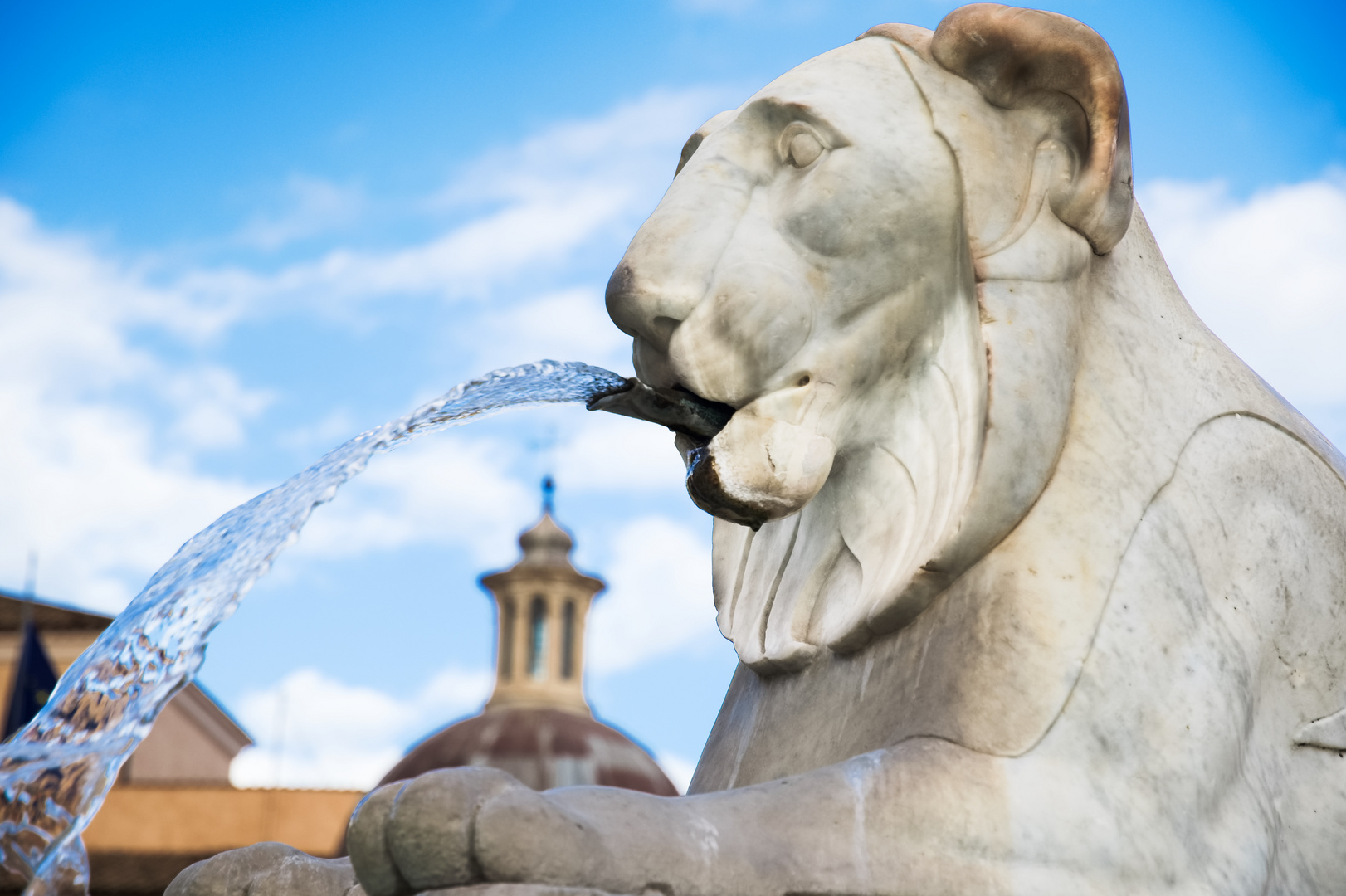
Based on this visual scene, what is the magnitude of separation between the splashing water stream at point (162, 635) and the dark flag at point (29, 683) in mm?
21148

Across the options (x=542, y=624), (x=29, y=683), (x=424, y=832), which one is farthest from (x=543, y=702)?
(x=424, y=832)

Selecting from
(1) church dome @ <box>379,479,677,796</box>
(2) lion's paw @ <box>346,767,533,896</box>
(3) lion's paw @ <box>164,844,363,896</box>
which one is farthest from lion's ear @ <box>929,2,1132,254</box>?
(1) church dome @ <box>379,479,677,796</box>

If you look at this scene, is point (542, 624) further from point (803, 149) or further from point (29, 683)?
point (803, 149)

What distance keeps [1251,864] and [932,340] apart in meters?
0.94

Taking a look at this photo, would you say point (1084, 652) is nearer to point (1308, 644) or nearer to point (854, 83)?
point (1308, 644)

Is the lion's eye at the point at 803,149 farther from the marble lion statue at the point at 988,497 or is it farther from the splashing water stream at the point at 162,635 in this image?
the splashing water stream at the point at 162,635

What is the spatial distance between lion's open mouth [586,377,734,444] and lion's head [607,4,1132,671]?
4 cm

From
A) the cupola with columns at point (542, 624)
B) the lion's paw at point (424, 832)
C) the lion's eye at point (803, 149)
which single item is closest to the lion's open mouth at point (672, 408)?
the lion's eye at point (803, 149)

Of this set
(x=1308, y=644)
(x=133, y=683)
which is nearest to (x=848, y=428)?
(x=1308, y=644)

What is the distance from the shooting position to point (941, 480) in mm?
2854

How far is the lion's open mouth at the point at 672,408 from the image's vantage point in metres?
2.94

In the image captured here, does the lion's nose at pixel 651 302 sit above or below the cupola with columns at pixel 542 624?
below

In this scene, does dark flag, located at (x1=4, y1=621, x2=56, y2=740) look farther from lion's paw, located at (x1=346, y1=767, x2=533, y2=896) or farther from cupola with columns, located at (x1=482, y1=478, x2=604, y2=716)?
lion's paw, located at (x1=346, y1=767, x2=533, y2=896)

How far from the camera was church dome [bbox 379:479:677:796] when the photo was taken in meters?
40.9
